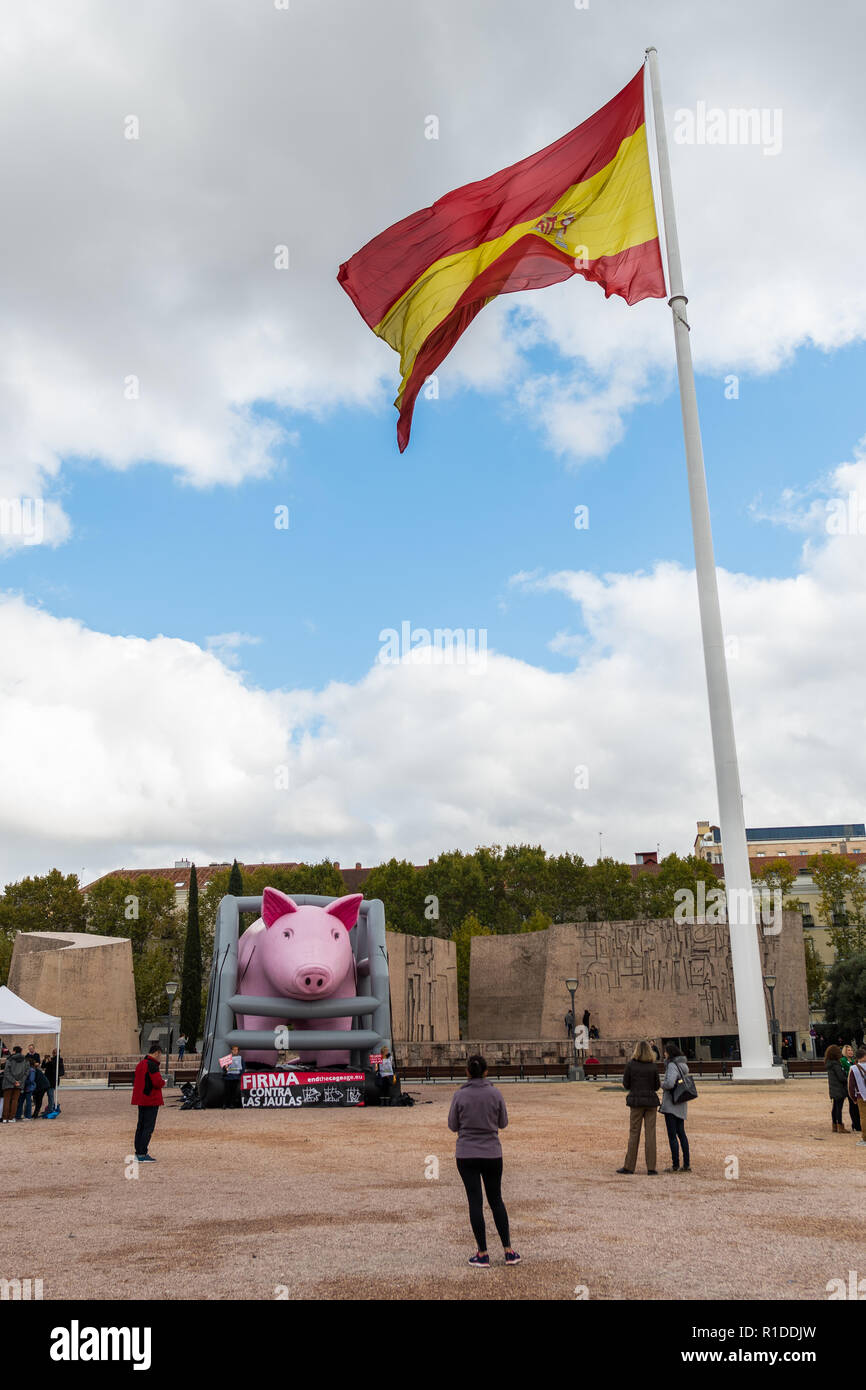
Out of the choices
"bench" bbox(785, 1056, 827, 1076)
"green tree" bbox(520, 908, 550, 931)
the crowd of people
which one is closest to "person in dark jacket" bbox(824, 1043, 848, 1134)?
"bench" bbox(785, 1056, 827, 1076)

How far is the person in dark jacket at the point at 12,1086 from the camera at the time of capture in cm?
2084

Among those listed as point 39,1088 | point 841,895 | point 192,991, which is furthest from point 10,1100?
point 841,895

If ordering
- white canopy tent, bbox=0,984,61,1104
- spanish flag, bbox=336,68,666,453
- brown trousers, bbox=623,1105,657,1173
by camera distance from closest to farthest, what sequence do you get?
brown trousers, bbox=623,1105,657,1173 → spanish flag, bbox=336,68,666,453 → white canopy tent, bbox=0,984,61,1104

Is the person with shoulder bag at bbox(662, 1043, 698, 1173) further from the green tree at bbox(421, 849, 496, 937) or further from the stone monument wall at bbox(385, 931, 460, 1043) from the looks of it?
the green tree at bbox(421, 849, 496, 937)

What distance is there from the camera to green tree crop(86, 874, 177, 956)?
220ft

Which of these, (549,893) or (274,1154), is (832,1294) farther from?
(549,893)

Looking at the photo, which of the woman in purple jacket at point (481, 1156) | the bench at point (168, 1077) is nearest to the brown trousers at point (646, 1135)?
the woman in purple jacket at point (481, 1156)

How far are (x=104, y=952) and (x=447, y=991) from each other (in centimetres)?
1462

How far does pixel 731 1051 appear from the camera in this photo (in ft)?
147

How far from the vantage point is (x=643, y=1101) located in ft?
38.2

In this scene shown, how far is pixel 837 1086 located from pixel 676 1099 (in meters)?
Result: 4.80

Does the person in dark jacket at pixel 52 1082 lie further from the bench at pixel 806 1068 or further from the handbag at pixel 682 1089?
the bench at pixel 806 1068

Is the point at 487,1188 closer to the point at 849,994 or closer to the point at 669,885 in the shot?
the point at 849,994
